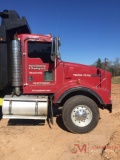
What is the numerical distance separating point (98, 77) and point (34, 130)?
8.36 feet

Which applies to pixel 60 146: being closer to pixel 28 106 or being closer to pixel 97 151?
pixel 97 151

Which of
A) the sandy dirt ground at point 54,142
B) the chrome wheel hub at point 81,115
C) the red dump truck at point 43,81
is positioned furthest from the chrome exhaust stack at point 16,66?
the chrome wheel hub at point 81,115

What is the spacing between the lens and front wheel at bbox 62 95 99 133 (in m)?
7.02

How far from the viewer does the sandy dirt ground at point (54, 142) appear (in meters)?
5.34

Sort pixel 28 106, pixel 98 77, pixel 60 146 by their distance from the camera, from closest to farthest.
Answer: pixel 60 146 → pixel 28 106 → pixel 98 77

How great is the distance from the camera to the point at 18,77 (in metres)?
7.34

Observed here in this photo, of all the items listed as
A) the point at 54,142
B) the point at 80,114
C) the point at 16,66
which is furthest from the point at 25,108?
the point at 80,114

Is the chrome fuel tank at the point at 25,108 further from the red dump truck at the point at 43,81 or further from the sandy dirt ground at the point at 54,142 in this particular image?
the sandy dirt ground at the point at 54,142

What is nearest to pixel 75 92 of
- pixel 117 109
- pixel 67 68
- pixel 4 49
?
pixel 67 68

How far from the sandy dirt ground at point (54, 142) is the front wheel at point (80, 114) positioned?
0.22m

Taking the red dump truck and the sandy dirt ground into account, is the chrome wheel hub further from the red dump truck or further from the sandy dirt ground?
the sandy dirt ground

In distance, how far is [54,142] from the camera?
6.27m

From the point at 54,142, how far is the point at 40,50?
2747mm

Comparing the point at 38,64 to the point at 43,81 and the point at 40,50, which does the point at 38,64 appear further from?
the point at 43,81
